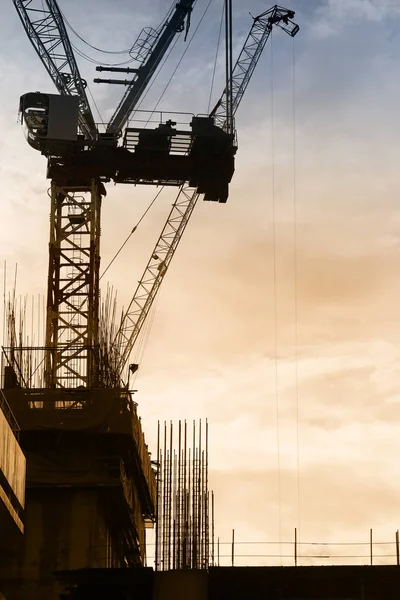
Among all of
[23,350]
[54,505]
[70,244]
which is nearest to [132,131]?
[70,244]

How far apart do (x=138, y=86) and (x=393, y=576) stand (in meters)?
50.7

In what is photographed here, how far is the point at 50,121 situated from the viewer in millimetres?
92000

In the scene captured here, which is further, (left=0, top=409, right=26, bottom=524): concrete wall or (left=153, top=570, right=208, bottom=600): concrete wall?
(left=153, top=570, right=208, bottom=600): concrete wall

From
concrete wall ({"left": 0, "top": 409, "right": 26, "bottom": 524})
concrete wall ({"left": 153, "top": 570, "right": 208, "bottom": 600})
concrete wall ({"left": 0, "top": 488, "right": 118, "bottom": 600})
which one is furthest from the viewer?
concrete wall ({"left": 0, "top": 488, "right": 118, "bottom": 600})

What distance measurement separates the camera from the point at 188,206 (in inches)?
3912

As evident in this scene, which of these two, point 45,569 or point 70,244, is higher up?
point 70,244

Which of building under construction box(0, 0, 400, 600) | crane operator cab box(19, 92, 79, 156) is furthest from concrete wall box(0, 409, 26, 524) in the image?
crane operator cab box(19, 92, 79, 156)

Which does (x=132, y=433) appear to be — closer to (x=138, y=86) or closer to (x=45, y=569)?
(x=45, y=569)

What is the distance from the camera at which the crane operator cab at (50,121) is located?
300 feet

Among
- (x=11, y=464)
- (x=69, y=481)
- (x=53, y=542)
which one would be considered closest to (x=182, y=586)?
(x=11, y=464)

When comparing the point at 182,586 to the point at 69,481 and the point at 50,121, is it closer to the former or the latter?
the point at 69,481

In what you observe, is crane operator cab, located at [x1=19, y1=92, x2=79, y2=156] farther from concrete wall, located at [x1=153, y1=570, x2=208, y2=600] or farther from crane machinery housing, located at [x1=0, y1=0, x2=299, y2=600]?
concrete wall, located at [x1=153, y1=570, x2=208, y2=600]

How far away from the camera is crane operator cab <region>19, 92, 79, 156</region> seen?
9150cm

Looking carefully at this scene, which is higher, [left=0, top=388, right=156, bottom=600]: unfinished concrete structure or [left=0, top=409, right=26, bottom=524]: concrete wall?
[left=0, top=388, right=156, bottom=600]: unfinished concrete structure
